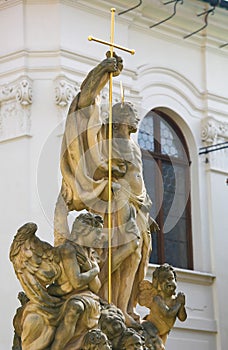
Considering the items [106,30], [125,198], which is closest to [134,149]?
[125,198]

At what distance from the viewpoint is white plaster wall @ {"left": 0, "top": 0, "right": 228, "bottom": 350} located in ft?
60.1

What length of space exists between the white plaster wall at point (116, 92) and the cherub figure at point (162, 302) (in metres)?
4.42

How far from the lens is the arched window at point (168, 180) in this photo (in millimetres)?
19828

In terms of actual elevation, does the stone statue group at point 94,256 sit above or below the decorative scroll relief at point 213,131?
below

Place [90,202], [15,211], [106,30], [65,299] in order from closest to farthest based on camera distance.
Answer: [65,299] → [90,202] → [15,211] → [106,30]

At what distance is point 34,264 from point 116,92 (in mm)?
8624

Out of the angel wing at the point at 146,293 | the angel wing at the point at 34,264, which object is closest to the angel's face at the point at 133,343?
the angel wing at the point at 34,264

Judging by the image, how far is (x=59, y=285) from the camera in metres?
11.0

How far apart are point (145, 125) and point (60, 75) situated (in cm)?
222

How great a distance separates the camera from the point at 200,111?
2114 cm

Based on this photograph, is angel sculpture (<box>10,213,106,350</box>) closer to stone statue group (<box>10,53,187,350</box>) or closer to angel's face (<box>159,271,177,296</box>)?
stone statue group (<box>10,53,187,350</box>)

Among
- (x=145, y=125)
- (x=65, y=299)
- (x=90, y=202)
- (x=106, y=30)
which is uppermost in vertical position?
(x=106, y=30)

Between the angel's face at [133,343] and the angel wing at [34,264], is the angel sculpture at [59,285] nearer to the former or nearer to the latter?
the angel wing at [34,264]

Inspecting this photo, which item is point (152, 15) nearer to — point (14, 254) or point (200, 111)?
point (200, 111)
